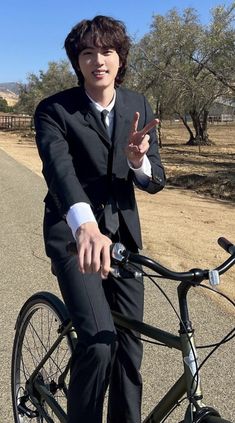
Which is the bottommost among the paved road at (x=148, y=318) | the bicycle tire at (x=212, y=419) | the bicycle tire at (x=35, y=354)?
the paved road at (x=148, y=318)

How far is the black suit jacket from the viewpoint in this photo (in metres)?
2.23

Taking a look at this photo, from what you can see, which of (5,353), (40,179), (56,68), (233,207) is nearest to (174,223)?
(233,207)

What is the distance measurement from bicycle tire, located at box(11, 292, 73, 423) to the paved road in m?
0.30

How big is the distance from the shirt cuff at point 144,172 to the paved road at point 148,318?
1.67m

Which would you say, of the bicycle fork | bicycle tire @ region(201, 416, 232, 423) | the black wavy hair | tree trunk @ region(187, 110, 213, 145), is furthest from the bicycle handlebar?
tree trunk @ region(187, 110, 213, 145)

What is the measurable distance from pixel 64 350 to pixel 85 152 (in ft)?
3.39

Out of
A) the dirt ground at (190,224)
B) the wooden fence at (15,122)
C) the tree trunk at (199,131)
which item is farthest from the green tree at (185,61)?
the wooden fence at (15,122)

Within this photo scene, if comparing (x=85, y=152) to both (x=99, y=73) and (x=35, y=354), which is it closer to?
(x=99, y=73)

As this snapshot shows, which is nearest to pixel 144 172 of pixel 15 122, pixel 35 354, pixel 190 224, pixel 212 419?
pixel 212 419

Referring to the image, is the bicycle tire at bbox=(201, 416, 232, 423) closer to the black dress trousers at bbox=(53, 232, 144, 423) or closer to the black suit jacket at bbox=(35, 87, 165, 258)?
the black dress trousers at bbox=(53, 232, 144, 423)

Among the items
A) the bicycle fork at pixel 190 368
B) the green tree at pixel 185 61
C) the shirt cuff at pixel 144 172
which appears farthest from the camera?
the green tree at pixel 185 61

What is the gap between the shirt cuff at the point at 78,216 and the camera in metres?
1.89

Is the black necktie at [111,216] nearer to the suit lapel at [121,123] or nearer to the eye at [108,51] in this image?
the suit lapel at [121,123]

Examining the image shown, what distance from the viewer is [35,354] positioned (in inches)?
128
